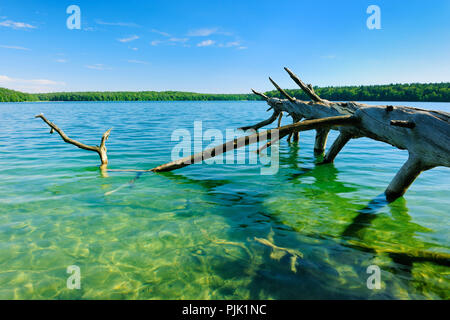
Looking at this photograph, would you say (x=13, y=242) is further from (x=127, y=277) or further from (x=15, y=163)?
(x=15, y=163)

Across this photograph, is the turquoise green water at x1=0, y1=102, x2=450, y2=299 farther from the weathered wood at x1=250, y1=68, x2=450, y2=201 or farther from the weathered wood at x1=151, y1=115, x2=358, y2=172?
the weathered wood at x1=151, y1=115, x2=358, y2=172

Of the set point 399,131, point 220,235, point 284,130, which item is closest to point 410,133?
point 399,131

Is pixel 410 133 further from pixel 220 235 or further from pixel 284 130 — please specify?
pixel 220 235

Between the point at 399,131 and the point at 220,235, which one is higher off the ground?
the point at 399,131

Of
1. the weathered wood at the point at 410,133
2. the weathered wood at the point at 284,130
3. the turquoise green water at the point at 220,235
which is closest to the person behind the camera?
the turquoise green water at the point at 220,235

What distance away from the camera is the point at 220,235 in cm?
426

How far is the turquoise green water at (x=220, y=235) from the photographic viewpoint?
3043 millimetres

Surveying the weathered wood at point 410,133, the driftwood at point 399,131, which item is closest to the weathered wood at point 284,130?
the driftwood at point 399,131

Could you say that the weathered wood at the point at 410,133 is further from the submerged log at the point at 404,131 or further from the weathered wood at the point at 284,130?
the weathered wood at the point at 284,130

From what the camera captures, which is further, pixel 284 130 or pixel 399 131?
pixel 284 130

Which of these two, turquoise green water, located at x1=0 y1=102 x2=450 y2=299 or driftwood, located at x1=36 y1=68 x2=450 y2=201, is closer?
turquoise green water, located at x1=0 y1=102 x2=450 y2=299

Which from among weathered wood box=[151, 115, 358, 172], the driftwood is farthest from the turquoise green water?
weathered wood box=[151, 115, 358, 172]

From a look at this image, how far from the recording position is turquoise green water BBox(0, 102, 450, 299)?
9.98 ft

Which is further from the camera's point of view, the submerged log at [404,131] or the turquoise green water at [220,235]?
the submerged log at [404,131]
